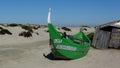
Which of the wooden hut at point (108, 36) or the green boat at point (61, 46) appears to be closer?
the green boat at point (61, 46)

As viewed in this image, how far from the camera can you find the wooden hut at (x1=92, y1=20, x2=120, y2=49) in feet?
79.4

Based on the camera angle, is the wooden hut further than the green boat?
Yes

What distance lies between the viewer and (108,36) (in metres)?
24.6

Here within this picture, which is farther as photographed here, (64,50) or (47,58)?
(47,58)

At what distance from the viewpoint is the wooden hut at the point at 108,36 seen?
79.4 feet

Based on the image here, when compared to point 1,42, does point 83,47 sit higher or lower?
higher

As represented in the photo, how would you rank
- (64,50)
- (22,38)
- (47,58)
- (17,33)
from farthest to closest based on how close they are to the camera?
(17,33) < (22,38) < (47,58) < (64,50)

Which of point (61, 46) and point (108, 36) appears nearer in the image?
point (61, 46)

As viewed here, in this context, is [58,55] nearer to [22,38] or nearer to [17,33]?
[22,38]

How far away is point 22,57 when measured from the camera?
71.7ft

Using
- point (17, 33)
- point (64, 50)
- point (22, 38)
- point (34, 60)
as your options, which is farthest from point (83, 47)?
point (17, 33)

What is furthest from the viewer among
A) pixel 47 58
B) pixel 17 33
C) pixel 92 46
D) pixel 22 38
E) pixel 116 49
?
→ pixel 17 33

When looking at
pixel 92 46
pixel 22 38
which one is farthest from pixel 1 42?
pixel 92 46

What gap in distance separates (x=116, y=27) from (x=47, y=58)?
7.00m
